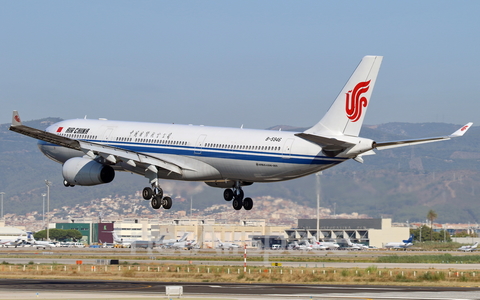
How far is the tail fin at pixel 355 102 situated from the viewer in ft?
176

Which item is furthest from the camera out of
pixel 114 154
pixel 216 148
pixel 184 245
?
pixel 184 245

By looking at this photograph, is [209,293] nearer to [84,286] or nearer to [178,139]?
[84,286]

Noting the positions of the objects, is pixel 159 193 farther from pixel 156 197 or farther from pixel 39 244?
pixel 39 244

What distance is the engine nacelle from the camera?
6012cm

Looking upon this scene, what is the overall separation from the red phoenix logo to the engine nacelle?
19.8m

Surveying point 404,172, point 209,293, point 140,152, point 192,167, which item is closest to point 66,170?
point 140,152

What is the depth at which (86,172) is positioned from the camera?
60.2m

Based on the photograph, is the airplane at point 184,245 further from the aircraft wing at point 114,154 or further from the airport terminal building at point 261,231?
the aircraft wing at point 114,154

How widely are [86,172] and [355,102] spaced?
21855 mm

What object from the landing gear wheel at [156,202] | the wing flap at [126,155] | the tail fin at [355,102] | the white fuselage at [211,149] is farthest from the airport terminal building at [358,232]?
the tail fin at [355,102]

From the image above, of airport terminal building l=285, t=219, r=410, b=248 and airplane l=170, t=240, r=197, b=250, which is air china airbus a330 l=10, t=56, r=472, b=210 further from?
airport terminal building l=285, t=219, r=410, b=248

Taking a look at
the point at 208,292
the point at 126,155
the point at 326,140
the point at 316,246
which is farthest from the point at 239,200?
the point at 316,246

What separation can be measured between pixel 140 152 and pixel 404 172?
33.1 meters

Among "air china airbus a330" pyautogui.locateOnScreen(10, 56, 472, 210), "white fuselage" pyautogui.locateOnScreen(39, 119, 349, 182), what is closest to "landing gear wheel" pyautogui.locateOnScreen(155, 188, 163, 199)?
"air china airbus a330" pyautogui.locateOnScreen(10, 56, 472, 210)
